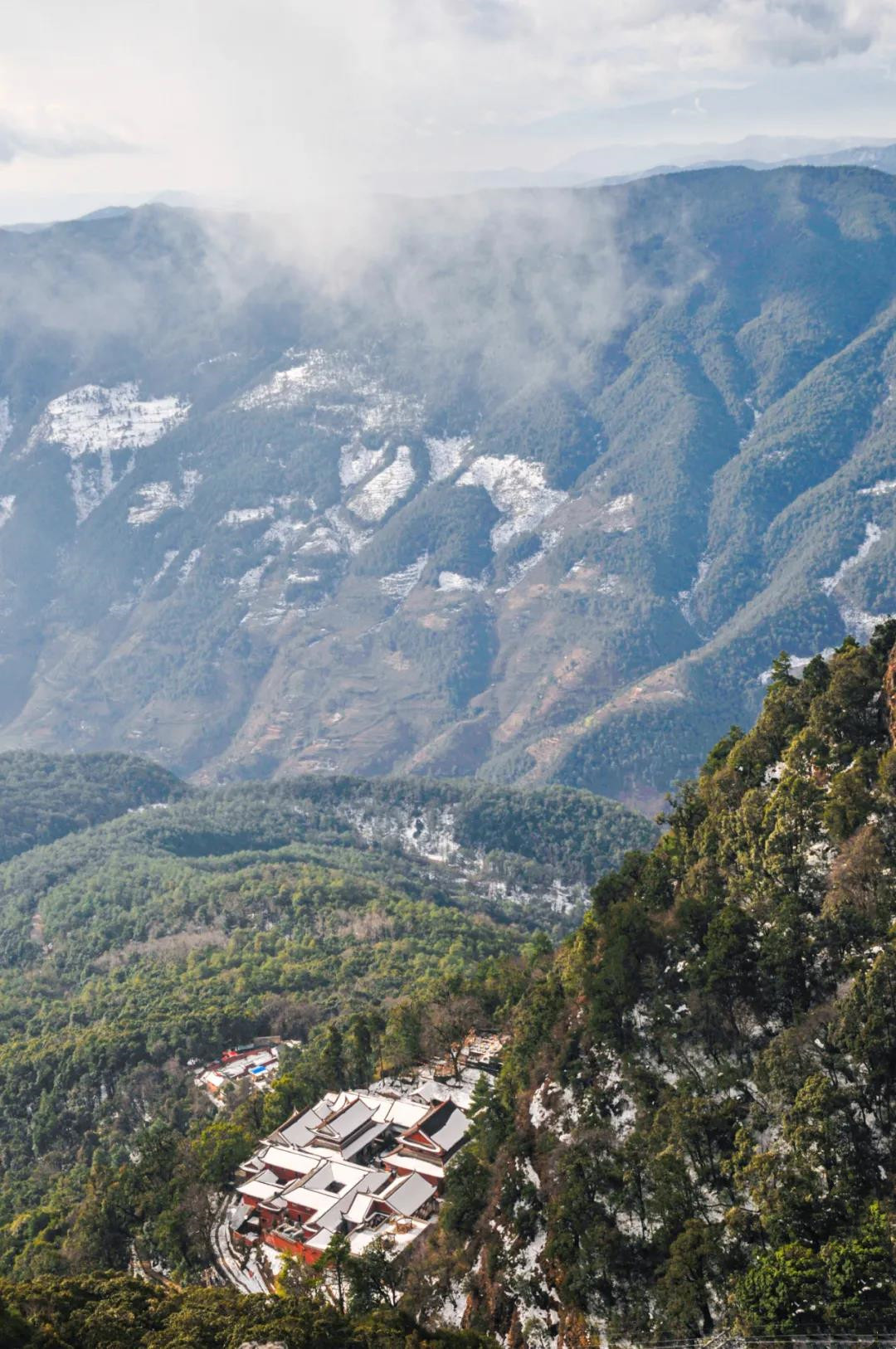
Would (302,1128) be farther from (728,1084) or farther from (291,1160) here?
(728,1084)

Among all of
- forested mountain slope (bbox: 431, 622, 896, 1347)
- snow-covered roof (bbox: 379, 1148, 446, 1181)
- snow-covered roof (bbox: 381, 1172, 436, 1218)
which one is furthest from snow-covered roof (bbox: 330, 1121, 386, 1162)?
forested mountain slope (bbox: 431, 622, 896, 1347)

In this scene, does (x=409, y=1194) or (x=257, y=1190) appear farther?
(x=257, y=1190)

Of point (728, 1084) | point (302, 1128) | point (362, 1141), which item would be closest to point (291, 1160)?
point (302, 1128)

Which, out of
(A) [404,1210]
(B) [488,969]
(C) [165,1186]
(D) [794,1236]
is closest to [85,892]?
(B) [488,969]

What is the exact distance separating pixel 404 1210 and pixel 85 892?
341ft

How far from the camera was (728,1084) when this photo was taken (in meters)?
57.2

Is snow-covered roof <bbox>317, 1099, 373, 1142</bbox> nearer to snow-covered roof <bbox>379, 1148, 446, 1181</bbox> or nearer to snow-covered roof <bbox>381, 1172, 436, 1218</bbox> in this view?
snow-covered roof <bbox>379, 1148, 446, 1181</bbox>

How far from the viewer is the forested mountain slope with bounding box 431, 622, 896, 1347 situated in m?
49.5

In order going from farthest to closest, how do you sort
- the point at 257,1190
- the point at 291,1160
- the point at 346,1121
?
the point at 346,1121, the point at 291,1160, the point at 257,1190

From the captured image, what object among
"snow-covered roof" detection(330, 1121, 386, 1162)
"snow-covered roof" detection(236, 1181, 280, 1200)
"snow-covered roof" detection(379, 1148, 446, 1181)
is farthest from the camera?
"snow-covered roof" detection(330, 1121, 386, 1162)

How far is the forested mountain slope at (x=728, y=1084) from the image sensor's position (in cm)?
4953

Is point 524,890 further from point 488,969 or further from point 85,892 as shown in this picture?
point 488,969

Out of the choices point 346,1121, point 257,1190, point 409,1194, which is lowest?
point 257,1190

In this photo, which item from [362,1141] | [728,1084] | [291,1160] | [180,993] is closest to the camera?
[728,1084]
